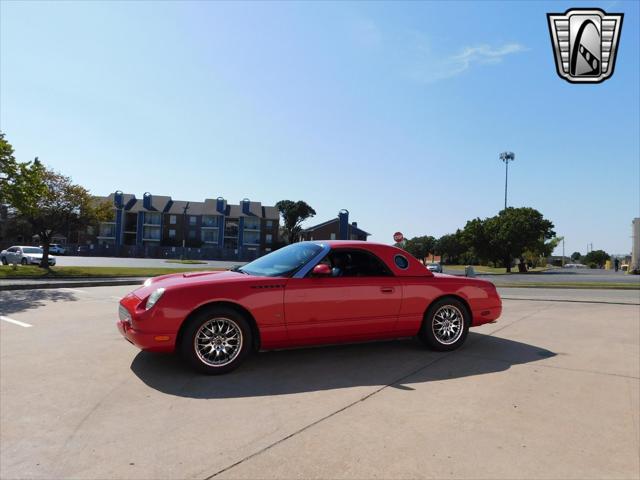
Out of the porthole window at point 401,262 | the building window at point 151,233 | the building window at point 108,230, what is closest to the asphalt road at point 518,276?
the porthole window at point 401,262

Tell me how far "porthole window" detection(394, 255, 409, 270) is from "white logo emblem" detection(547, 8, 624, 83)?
4104mm

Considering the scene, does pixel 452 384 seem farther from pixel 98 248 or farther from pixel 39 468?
pixel 98 248

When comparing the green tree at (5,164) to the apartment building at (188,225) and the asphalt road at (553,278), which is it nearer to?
the asphalt road at (553,278)

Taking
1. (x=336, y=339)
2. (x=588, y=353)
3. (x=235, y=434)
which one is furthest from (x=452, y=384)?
(x=588, y=353)

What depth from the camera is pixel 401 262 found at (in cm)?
559

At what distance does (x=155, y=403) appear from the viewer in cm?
372

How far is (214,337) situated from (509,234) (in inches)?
1900

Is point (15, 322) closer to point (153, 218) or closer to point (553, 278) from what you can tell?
point (553, 278)

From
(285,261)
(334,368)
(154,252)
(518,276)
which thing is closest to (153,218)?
(154,252)

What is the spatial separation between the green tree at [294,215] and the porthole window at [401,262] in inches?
3481

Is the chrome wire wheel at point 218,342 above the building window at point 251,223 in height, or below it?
below

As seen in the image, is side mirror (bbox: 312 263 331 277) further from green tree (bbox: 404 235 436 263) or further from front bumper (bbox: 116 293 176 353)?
green tree (bbox: 404 235 436 263)

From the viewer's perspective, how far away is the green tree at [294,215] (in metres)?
95.3

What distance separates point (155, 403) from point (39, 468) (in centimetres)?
111
